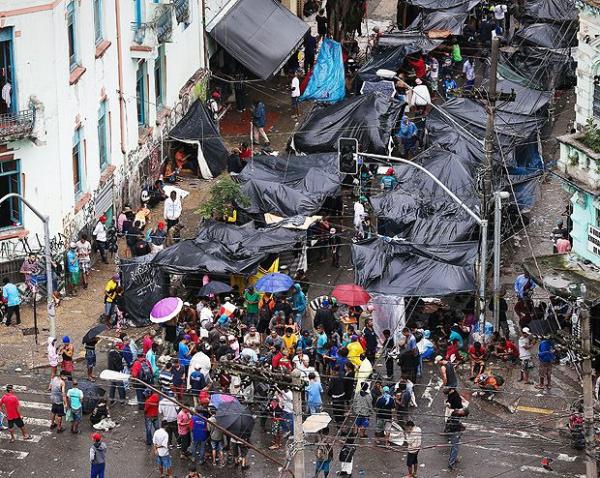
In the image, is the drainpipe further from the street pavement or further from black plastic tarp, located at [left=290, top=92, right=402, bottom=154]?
the street pavement

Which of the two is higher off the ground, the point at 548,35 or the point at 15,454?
the point at 548,35

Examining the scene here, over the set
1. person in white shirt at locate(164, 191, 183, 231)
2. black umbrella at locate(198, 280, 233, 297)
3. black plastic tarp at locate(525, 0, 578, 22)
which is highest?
black plastic tarp at locate(525, 0, 578, 22)

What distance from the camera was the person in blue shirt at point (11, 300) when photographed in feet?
157

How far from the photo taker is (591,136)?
4456 centimetres

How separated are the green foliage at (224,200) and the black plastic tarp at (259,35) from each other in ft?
38.7

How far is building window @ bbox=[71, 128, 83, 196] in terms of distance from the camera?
51156 millimetres

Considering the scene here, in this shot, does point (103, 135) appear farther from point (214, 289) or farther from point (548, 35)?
point (548, 35)

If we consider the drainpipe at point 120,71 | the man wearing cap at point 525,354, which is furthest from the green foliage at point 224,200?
the man wearing cap at point 525,354

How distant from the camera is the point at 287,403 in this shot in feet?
136

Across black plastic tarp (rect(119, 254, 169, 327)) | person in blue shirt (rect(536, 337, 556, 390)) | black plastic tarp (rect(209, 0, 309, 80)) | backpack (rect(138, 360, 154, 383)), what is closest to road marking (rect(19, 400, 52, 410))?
backpack (rect(138, 360, 154, 383))

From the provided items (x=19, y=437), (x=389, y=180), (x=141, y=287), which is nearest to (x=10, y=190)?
(x=141, y=287)

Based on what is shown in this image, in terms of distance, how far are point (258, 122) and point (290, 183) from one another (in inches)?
307

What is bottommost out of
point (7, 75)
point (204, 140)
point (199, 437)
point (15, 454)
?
point (15, 454)

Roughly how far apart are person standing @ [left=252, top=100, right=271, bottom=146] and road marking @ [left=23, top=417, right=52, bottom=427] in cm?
1956
